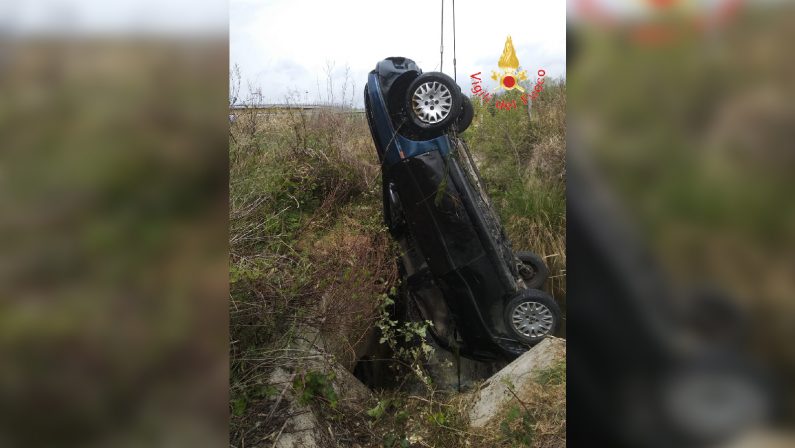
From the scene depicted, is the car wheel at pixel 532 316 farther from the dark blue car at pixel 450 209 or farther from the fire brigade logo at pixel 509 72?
the fire brigade logo at pixel 509 72

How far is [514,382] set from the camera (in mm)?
3744

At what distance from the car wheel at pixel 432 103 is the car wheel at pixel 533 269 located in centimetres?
203

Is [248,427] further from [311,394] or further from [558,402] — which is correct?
[558,402]

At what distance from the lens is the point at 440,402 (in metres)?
3.82

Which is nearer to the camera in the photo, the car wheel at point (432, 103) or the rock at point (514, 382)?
the rock at point (514, 382)

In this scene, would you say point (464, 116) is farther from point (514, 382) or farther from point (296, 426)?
point (296, 426)
